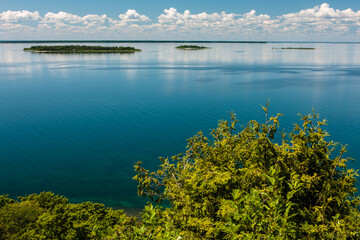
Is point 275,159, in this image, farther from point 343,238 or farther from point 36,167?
point 36,167

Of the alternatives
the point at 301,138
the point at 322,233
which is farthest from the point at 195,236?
the point at 301,138

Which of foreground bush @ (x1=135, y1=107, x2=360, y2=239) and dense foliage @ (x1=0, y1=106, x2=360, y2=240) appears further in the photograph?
foreground bush @ (x1=135, y1=107, x2=360, y2=239)

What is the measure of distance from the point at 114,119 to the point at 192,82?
136 feet

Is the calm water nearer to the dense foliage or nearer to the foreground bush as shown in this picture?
the dense foliage

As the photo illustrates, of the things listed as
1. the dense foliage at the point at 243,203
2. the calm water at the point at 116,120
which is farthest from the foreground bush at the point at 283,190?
the calm water at the point at 116,120

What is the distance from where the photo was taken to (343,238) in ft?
29.9

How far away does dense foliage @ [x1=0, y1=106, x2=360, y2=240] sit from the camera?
8.34m

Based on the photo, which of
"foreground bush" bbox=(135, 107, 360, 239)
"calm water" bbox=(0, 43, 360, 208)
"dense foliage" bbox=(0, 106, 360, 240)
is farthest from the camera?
"calm water" bbox=(0, 43, 360, 208)

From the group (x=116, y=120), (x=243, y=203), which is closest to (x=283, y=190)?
(x=243, y=203)

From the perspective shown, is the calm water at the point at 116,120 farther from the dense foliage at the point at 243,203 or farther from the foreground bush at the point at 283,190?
the foreground bush at the point at 283,190

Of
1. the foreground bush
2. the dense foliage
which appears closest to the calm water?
the dense foliage

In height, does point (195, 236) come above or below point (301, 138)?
below

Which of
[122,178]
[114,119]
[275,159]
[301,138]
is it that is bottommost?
[122,178]

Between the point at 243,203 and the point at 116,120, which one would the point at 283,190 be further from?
the point at 116,120
